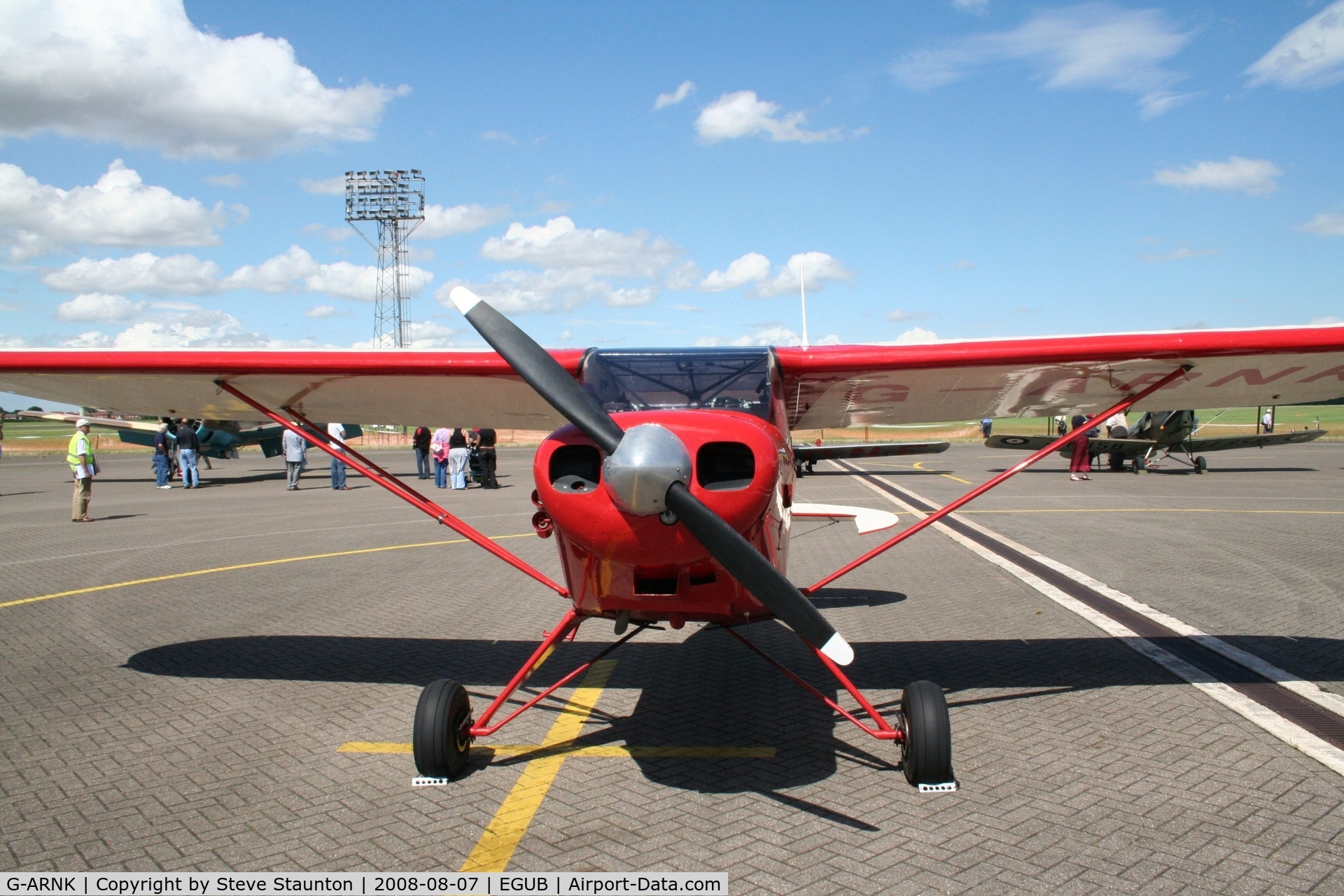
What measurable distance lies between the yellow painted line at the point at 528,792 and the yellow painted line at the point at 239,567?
21.7 ft

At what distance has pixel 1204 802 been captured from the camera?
4059mm

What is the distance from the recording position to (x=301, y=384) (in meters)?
6.34

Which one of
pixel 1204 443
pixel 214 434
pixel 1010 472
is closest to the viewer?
pixel 1010 472

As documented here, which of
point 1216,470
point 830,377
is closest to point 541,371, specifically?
point 830,377

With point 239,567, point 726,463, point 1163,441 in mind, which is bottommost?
point 239,567

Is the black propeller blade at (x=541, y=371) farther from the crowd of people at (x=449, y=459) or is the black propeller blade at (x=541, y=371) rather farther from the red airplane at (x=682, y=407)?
the crowd of people at (x=449, y=459)

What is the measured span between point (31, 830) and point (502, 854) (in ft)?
6.91

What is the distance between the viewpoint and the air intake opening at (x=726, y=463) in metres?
3.78

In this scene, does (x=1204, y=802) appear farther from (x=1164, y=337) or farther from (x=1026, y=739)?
(x=1164, y=337)

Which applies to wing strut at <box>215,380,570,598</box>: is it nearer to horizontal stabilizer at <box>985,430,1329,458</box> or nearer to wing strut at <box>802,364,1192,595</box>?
wing strut at <box>802,364,1192,595</box>

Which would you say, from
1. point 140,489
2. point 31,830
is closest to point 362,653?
point 31,830

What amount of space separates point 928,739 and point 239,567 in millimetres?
9787

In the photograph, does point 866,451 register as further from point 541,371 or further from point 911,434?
point 911,434

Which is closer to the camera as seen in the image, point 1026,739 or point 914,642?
point 1026,739
